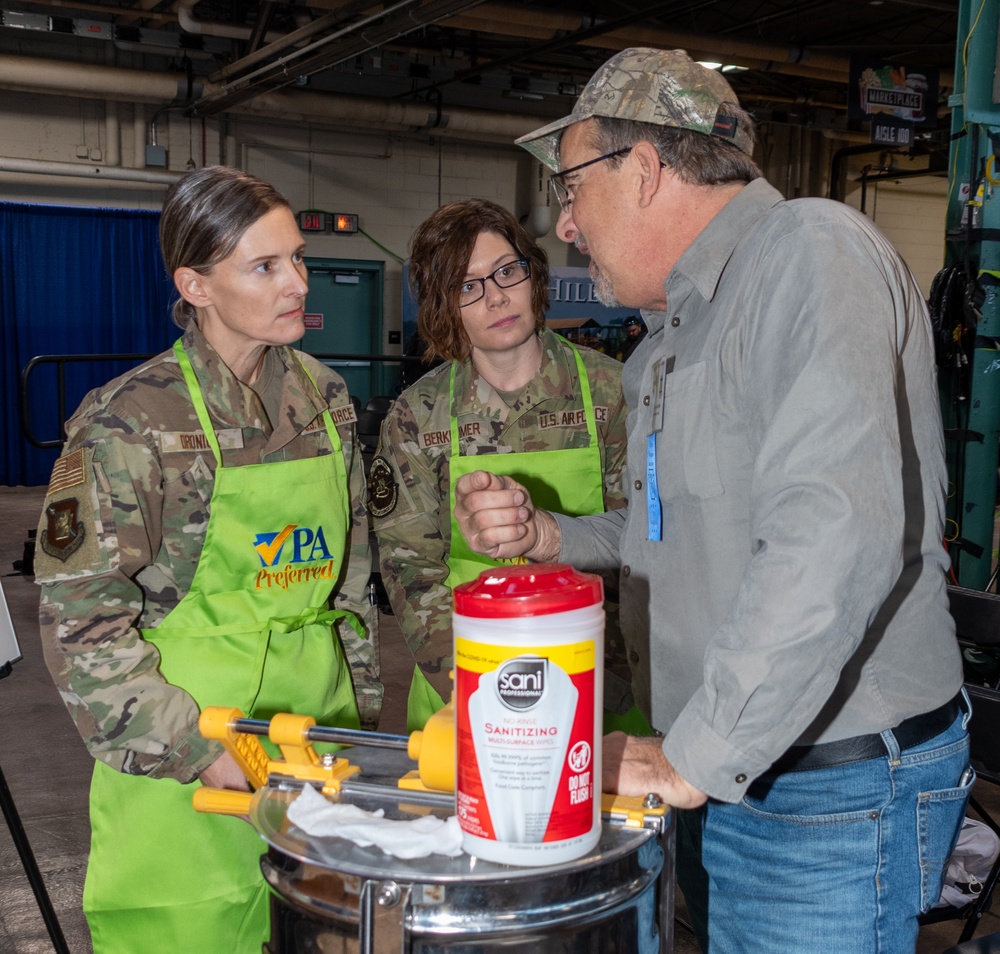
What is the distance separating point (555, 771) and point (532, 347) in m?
1.71

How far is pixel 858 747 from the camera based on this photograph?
1.18 m

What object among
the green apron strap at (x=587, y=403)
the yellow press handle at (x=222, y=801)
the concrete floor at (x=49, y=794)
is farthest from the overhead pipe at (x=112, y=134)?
the yellow press handle at (x=222, y=801)

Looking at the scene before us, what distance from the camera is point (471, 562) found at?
7.52 ft

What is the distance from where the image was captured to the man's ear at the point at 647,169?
49.8 inches

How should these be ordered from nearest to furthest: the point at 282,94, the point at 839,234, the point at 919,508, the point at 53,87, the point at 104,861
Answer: the point at 839,234 → the point at 919,508 → the point at 104,861 → the point at 53,87 → the point at 282,94

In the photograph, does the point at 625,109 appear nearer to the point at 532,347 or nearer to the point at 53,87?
the point at 532,347

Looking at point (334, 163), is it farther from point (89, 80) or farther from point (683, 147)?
point (683, 147)

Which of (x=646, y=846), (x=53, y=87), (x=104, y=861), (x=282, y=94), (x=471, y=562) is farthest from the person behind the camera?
(x=282, y=94)

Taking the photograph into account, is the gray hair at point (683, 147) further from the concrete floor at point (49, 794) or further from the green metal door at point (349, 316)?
the green metal door at point (349, 316)

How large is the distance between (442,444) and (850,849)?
1348 millimetres

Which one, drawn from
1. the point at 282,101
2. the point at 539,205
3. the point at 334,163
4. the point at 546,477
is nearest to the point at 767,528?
the point at 546,477

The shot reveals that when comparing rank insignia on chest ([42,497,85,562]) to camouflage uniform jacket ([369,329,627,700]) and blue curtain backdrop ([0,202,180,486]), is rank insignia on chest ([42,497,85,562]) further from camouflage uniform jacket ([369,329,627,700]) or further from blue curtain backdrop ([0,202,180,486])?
blue curtain backdrop ([0,202,180,486])

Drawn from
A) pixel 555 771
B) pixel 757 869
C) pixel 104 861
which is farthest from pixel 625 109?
pixel 104 861

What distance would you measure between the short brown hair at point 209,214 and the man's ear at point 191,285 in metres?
0.01
